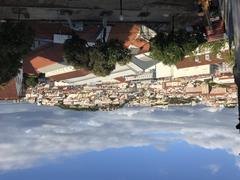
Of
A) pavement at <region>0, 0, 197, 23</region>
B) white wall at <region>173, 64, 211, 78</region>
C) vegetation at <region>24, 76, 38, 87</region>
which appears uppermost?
pavement at <region>0, 0, 197, 23</region>

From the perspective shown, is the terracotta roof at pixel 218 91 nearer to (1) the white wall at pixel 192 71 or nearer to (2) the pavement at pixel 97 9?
(1) the white wall at pixel 192 71

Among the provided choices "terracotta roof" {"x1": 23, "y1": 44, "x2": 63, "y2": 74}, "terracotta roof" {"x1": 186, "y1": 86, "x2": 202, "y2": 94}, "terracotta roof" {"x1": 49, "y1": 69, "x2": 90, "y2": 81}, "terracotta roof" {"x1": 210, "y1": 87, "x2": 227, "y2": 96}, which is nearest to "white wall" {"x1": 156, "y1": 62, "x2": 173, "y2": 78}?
"terracotta roof" {"x1": 186, "y1": 86, "x2": 202, "y2": 94}

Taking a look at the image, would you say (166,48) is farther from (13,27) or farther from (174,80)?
(174,80)

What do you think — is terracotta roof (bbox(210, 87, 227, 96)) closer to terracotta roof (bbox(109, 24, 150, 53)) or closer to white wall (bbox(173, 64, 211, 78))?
white wall (bbox(173, 64, 211, 78))

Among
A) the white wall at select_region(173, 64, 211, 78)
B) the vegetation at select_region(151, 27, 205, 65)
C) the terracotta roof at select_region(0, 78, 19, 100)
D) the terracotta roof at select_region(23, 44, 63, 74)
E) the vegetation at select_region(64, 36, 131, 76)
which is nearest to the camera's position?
the vegetation at select_region(64, 36, 131, 76)

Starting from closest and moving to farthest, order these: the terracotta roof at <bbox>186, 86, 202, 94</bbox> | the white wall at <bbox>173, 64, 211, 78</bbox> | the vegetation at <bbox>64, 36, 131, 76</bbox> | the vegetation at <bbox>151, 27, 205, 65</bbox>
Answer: the vegetation at <bbox>64, 36, 131, 76</bbox> < the vegetation at <bbox>151, 27, 205, 65</bbox> < the white wall at <bbox>173, 64, 211, 78</bbox> < the terracotta roof at <bbox>186, 86, 202, 94</bbox>

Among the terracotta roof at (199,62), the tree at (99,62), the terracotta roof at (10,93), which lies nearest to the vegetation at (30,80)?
the terracotta roof at (10,93)
